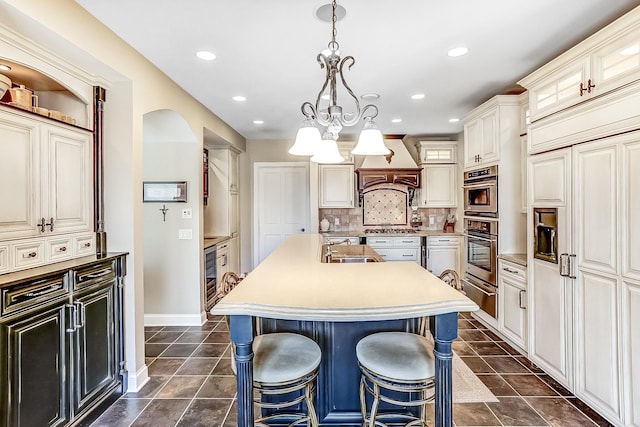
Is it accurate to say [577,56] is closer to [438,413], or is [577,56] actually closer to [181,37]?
[438,413]

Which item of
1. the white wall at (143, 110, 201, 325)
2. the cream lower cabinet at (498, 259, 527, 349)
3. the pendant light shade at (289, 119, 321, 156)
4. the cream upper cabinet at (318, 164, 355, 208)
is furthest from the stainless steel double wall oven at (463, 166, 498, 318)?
the white wall at (143, 110, 201, 325)

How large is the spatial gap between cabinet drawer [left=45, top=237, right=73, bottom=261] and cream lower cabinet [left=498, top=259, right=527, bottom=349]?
11.7 ft

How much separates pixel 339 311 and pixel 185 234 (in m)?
3.02

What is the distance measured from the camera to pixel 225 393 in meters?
2.56

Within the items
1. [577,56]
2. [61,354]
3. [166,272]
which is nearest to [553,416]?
[577,56]

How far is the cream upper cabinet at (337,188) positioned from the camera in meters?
5.71

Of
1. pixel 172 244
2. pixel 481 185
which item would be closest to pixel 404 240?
pixel 481 185

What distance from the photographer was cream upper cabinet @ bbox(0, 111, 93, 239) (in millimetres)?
1833

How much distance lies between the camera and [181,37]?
2.35 metres

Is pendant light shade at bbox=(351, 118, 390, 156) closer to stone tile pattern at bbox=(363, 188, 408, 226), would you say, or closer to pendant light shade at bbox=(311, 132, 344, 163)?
pendant light shade at bbox=(311, 132, 344, 163)

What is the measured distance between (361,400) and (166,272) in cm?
297

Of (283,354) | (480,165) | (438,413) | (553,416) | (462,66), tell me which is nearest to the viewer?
(438,413)

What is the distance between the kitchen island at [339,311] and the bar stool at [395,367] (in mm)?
100

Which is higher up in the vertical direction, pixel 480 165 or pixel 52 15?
pixel 52 15
